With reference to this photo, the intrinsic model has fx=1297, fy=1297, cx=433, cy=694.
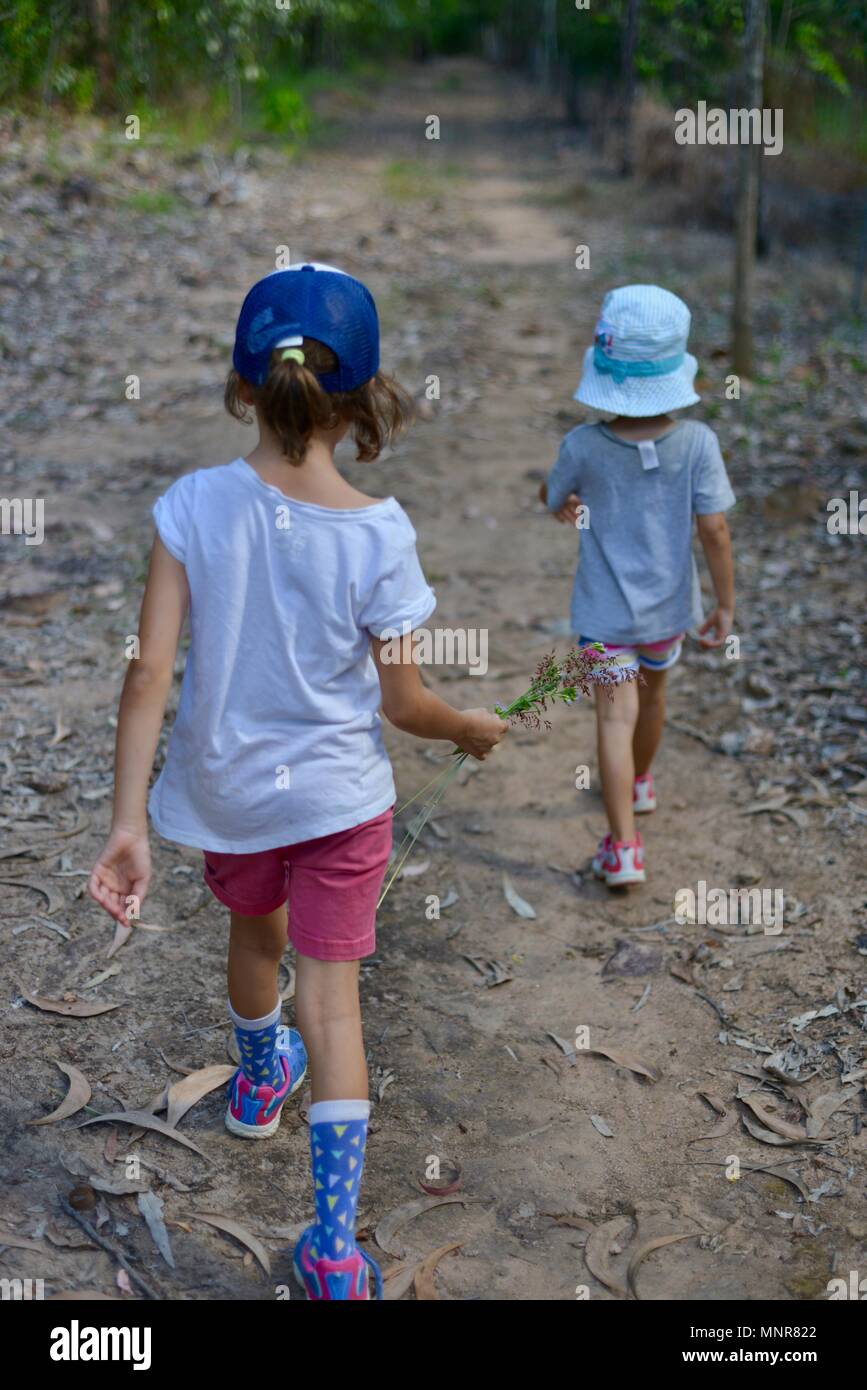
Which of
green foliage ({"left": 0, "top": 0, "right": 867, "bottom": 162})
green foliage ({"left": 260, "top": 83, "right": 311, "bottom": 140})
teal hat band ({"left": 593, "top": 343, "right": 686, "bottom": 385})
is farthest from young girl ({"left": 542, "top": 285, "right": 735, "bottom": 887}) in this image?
green foliage ({"left": 260, "top": 83, "right": 311, "bottom": 140})

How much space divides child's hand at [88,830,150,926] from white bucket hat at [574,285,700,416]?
6.38ft

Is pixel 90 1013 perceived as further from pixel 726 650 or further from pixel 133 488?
pixel 133 488

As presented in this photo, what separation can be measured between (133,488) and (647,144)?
13219 mm

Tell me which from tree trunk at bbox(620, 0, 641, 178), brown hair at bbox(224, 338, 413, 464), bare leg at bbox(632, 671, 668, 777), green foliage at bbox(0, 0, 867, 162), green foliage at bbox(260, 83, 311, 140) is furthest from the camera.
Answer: green foliage at bbox(260, 83, 311, 140)

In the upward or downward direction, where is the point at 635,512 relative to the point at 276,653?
upward

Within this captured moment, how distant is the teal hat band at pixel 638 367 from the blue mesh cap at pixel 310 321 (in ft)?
5.07

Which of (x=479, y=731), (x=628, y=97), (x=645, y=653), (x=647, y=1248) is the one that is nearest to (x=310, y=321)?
(x=479, y=731)

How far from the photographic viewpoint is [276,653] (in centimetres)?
230

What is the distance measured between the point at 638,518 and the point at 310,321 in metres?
1.83

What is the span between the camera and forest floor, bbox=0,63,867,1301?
2748 mm

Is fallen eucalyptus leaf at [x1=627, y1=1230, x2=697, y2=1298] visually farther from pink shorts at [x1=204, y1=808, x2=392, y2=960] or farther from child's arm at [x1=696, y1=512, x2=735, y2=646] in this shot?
child's arm at [x1=696, y1=512, x2=735, y2=646]

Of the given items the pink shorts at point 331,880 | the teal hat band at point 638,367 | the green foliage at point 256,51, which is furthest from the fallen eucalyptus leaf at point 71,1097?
the green foliage at point 256,51

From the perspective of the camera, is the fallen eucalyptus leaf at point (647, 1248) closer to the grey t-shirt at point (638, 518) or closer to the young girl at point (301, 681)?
the young girl at point (301, 681)

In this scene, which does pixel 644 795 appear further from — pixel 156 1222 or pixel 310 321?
pixel 310 321
